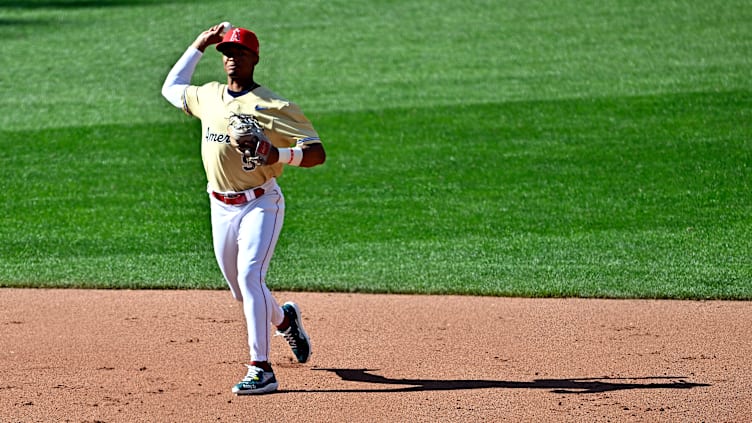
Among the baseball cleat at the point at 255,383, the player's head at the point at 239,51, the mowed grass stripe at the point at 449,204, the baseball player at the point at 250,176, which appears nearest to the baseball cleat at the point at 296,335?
the baseball player at the point at 250,176

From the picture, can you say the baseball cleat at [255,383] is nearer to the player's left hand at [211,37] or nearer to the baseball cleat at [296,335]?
the baseball cleat at [296,335]

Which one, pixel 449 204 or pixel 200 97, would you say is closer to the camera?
pixel 200 97

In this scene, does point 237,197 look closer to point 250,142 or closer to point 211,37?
point 250,142

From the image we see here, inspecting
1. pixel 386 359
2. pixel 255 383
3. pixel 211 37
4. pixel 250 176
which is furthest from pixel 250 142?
pixel 386 359

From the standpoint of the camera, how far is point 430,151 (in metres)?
13.6

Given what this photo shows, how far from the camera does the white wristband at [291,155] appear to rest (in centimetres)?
573

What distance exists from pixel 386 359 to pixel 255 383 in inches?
44.9

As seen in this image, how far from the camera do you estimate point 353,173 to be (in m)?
12.8

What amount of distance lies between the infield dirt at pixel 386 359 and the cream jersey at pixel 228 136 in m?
1.22

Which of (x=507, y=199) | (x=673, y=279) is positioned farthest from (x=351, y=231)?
(x=673, y=279)

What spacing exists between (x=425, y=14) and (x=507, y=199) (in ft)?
35.8

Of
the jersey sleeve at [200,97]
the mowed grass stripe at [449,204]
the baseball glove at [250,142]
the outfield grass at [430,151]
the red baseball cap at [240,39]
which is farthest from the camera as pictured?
the outfield grass at [430,151]

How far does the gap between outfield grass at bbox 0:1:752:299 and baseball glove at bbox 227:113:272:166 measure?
3.39 m

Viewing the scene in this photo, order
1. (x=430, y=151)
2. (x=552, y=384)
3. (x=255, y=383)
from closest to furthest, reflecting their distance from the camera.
A: (x=255, y=383) → (x=552, y=384) → (x=430, y=151)
